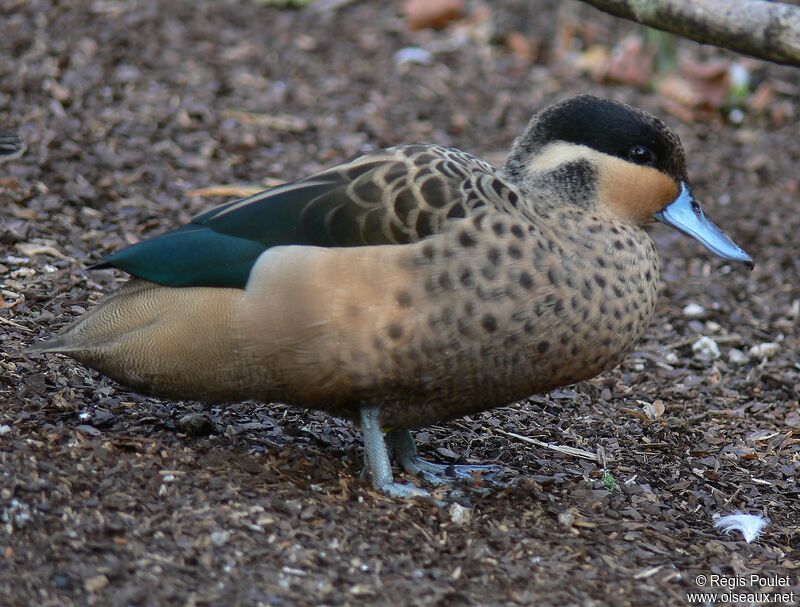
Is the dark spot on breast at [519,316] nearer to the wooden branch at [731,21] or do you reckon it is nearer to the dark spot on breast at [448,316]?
the dark spot on breast at [448,316]

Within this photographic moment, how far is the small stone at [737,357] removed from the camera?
5535mm

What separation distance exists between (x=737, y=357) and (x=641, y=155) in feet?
6.63

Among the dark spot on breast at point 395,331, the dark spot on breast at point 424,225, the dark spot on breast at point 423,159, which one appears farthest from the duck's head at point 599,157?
the dark spot on breast at point 395,331

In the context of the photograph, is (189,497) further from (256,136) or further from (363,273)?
(256,136)

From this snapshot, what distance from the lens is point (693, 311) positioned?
19.6ft

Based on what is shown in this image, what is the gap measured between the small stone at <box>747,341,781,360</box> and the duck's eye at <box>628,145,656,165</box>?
2.01m

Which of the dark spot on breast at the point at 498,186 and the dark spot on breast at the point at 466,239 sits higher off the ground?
the dark spot on breast at the point at 498,186

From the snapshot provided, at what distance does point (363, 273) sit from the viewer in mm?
3525

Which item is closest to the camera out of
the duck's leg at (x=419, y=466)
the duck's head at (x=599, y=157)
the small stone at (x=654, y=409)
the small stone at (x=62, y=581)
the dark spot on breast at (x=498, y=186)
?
the small stone at (x=62, y=581)

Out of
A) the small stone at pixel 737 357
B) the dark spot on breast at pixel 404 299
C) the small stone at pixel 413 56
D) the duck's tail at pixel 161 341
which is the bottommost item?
the small stone at pixel 737 357

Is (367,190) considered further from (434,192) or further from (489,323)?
(489,323)

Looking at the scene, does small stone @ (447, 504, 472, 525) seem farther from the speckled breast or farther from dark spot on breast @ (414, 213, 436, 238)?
dark spot on breast @ (414, 213, 436, 238)

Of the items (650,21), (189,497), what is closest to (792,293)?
(650,21)

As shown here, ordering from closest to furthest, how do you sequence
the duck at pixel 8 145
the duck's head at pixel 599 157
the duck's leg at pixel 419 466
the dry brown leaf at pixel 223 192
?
1. the duck's head at pixel 599 157
2. the duck's leg at pixel 419 466
3. the duck at pixel 8 145
4. the dry brown leaf at pixel 223 192
